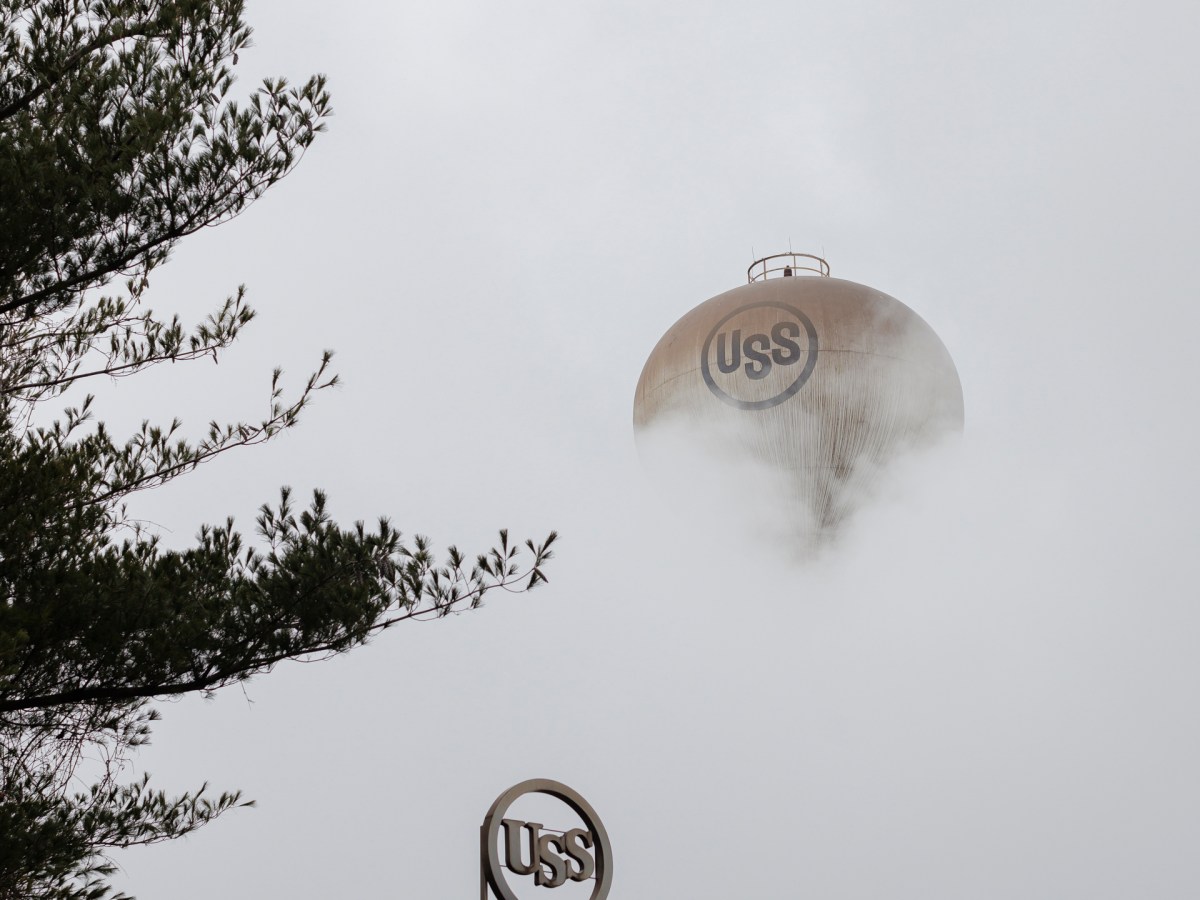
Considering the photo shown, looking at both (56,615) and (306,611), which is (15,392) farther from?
(306,611)

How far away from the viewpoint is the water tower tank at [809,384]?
17219 mm

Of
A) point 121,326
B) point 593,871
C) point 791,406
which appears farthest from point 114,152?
point 791,406

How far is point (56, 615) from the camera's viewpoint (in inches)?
284

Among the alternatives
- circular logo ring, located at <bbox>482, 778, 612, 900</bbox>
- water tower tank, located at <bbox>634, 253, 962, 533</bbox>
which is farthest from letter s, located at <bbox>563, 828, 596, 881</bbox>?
water tower tank, located at <bbox>634, 253, 962, 533</bbox>

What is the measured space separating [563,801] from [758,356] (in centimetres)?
1074

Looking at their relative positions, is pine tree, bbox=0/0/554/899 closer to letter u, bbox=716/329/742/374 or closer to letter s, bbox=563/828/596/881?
letter s, bbox=563/828/596/881

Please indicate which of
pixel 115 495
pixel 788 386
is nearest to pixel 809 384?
pixel 788 386

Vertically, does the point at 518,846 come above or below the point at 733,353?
below

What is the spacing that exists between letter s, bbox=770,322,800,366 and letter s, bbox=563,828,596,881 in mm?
10663

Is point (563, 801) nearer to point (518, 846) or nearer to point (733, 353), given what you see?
point (518, 846)

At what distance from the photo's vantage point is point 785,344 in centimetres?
1736

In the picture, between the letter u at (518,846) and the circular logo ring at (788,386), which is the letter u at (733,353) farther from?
the letter u at (518,846)

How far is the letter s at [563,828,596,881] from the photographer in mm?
7113

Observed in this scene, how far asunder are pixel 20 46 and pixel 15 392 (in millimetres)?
1909
